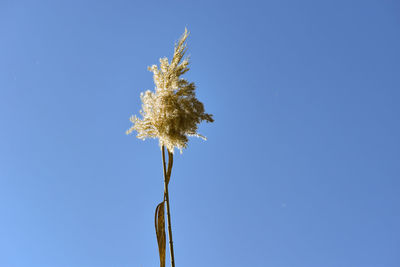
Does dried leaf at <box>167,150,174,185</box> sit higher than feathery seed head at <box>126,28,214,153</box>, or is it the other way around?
feathery seed head at <box>126,28,214,153</box>

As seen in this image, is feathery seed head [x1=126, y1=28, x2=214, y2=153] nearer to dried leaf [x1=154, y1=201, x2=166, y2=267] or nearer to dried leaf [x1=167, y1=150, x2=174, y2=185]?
dried leaf [x1=167, y1=150, x2=174, y2=185]

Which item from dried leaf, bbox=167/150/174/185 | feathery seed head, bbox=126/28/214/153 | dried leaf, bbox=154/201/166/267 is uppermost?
feathery seed head, bbox=126/28/214/153

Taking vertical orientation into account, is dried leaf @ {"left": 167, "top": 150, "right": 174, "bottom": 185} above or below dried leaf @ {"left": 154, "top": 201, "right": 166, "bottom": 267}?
above

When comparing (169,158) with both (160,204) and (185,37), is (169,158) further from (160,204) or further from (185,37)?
(185,37)

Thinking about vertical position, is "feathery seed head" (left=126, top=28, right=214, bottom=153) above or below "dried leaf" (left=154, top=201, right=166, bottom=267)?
above

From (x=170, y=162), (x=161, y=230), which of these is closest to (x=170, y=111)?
Result: (x=170, y=162)

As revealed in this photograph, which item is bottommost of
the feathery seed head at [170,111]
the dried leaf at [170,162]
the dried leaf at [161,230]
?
the dried leaf at [161,230]

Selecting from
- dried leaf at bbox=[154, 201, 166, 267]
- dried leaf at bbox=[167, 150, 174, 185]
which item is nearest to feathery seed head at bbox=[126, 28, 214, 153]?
dried leaf at bbox=[167, 150, 174, 185]

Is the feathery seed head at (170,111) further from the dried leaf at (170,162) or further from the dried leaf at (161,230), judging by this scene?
the dried leaf at (161,230)

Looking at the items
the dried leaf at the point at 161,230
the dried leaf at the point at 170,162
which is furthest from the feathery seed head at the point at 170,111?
the dried leaf at the point at 161,230

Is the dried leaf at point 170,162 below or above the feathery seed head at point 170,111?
below

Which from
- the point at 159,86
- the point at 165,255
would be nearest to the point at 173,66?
the point at 159,86
